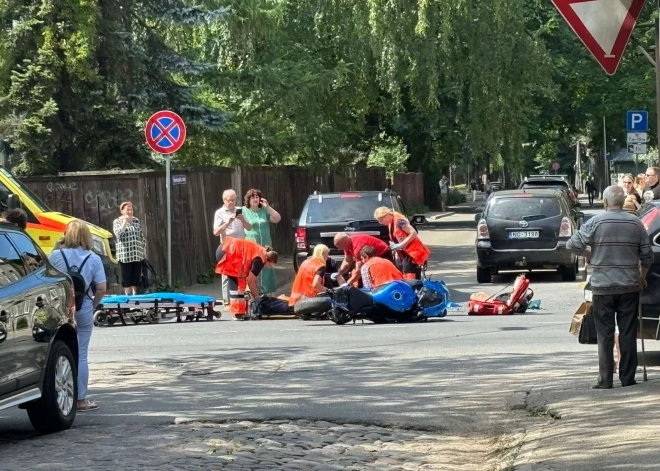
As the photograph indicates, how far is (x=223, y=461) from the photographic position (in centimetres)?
900

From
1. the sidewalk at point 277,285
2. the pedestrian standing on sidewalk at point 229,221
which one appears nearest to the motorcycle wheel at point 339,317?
the pedestrian standing on sidewalk at point 229,221

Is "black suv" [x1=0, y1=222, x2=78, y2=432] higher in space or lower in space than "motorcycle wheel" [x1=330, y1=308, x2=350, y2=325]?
higher

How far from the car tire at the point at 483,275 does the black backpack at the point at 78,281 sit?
14584mm

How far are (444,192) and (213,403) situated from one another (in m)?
59.4

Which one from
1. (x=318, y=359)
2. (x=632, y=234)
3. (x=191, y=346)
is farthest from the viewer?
(x=191, y=346)

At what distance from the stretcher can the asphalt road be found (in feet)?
0.94

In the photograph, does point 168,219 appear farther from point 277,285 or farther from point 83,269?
point 83,269

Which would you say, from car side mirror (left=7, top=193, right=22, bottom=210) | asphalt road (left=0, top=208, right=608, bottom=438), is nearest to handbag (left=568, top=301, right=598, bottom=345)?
asphalt road (left=0, top=208, right=608, bottom=438)

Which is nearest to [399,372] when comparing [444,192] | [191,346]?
[191,346]

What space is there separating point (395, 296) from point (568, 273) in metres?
7.94

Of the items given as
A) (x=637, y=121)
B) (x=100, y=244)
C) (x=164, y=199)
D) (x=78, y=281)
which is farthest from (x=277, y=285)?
(x=637, y=121)

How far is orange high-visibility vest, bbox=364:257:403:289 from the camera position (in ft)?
61.4

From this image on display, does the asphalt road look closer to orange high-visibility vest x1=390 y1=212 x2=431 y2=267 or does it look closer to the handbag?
the handbag

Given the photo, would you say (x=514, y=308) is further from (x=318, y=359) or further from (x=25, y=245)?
(x=25, y=245)
